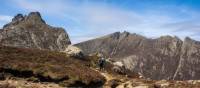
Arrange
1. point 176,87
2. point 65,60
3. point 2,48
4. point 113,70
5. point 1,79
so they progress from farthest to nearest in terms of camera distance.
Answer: point 113,70 < point 65,60 < point 2,48 < point 176,87 < point 1,79

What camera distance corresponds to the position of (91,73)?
262 feet

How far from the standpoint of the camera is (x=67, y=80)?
243ft

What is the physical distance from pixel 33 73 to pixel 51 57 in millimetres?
14970

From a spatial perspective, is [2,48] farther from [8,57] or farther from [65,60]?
[65,60]

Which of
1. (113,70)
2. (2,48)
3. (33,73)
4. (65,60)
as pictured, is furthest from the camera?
(113,70)

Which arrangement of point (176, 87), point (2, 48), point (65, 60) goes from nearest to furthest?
point (176, 87) < point (2, 48) < point (65, 60)

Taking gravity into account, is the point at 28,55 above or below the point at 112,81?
above

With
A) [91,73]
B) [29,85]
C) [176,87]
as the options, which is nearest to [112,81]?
[91,73]

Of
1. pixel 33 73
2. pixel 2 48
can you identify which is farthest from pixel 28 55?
pixel 33 73

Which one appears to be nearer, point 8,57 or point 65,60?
point 8,57

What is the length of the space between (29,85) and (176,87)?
2602 cm

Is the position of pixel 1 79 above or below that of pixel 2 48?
below

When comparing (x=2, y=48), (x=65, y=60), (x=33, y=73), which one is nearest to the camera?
(x=33, y=73)

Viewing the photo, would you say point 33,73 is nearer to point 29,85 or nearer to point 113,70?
point 29,85
